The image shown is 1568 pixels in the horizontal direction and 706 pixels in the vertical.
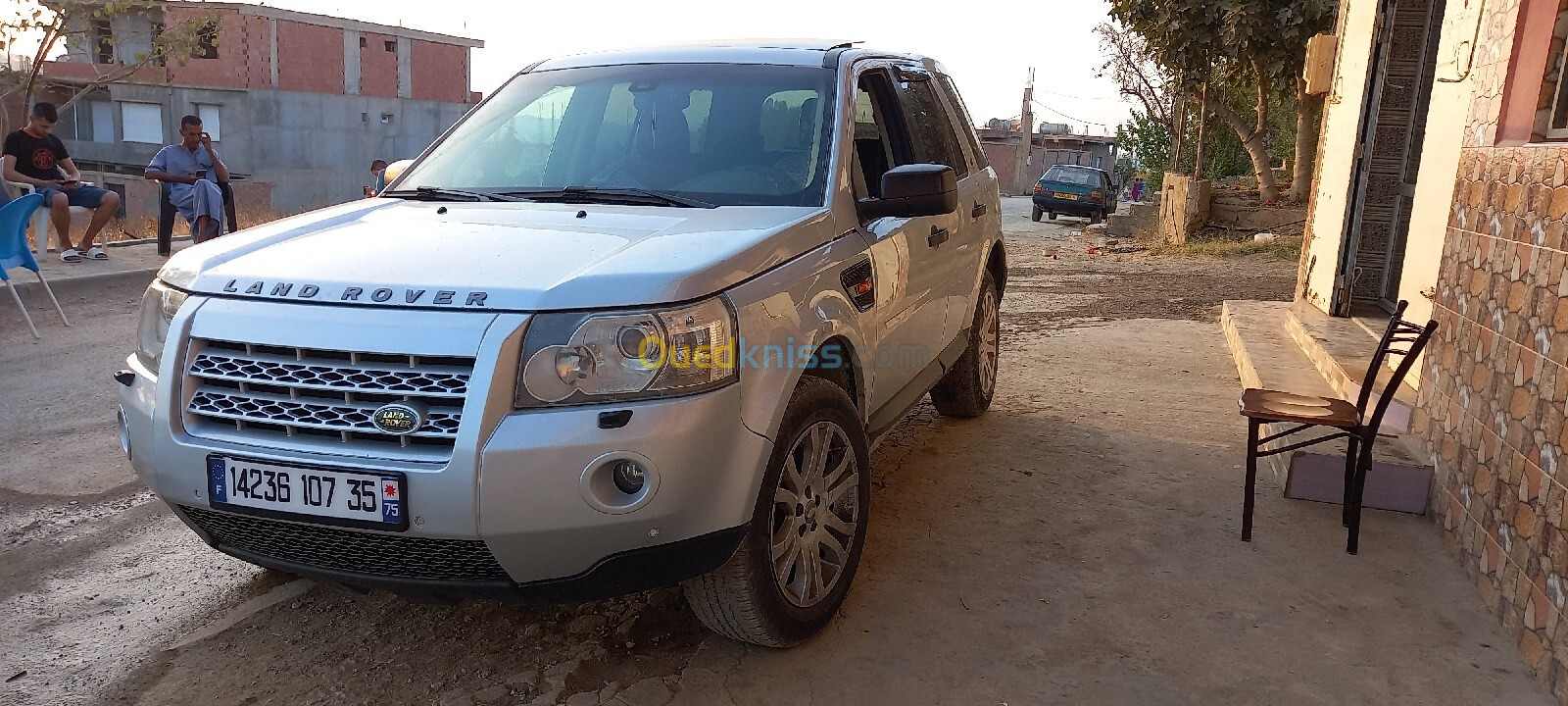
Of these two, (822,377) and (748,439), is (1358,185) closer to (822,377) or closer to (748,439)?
(822,377)

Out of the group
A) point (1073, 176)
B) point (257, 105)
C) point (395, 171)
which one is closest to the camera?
point (395, 171)

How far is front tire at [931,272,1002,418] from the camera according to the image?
5105 mm

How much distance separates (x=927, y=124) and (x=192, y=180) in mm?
8602

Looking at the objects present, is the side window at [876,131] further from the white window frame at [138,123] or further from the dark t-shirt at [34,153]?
the white window frame at [138,123]

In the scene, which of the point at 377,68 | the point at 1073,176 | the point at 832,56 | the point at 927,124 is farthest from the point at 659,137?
the point at 377,68

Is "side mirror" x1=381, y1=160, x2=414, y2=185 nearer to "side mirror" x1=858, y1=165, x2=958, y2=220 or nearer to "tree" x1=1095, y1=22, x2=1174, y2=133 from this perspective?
"side mirror" x1=858, y1=165, x2=958, y2=220

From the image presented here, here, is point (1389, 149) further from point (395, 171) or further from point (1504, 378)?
point (395, 171)

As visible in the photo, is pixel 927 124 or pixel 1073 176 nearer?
pixel 927 124

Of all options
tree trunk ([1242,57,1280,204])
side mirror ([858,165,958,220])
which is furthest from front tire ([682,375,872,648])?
tree trunk ([1242,57,1280,204])

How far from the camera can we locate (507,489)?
223 centimetres

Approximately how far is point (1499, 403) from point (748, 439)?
2.54 meters

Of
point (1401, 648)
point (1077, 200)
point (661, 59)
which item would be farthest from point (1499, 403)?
point (1077, 200)

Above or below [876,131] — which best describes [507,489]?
below

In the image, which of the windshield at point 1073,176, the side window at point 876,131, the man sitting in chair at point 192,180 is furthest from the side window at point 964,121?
the windshield at point 1073,176
